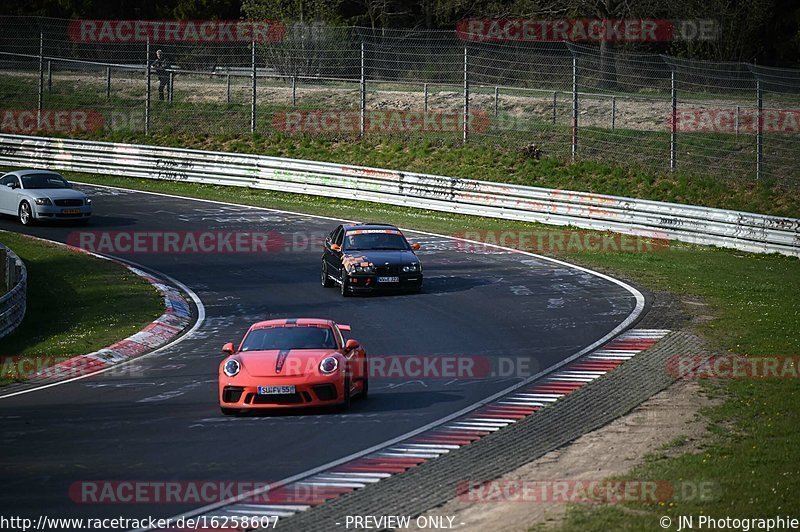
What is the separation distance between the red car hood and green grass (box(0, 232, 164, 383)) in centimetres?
449

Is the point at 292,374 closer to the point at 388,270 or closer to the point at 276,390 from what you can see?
the point at 276,390

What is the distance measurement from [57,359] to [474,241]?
14452 mm

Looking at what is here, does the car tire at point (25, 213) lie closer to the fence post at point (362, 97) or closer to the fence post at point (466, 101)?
the fence post at point (362, 97)

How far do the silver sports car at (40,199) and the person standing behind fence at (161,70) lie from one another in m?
9.09

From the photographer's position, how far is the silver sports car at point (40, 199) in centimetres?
3203

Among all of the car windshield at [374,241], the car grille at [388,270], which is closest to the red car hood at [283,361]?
the car grille at [388,270]

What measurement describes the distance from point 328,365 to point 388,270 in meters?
9.40

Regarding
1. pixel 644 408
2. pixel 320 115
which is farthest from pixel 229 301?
pixel 320 115

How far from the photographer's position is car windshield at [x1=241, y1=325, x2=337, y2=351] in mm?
15227

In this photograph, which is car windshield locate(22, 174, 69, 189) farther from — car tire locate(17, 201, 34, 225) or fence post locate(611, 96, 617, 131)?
fence post locate(611, 96, 617, 131)

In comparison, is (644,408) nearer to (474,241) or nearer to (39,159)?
(474,241)

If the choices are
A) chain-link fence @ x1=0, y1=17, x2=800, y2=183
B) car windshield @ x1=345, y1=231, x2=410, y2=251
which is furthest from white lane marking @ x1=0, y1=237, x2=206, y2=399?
chain-link fence @ x1=0, y1=17, x2=800, y2=183

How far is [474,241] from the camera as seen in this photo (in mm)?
30406

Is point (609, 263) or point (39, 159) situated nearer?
point (609, 263)
